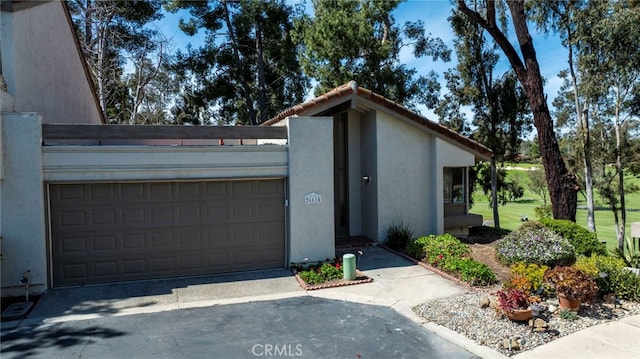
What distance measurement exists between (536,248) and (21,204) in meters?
11.9

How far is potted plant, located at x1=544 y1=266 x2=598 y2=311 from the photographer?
7.07 meters

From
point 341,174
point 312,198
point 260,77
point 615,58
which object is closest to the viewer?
point 312,198

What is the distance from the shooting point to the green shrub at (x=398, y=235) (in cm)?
1208

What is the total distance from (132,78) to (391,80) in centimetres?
1532

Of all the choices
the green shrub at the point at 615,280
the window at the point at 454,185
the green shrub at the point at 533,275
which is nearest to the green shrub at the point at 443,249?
the green shrub at the point at 533,275

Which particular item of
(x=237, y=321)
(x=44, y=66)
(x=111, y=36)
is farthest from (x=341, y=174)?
(x=111, y=36)

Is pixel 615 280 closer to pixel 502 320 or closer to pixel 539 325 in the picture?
pixel 539 325

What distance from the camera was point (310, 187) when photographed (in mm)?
9930

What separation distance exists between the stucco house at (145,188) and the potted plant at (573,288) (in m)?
5.10

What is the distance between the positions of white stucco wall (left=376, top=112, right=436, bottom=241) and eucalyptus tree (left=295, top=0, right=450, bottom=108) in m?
9.27

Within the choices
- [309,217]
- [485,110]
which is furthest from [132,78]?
[485,110]

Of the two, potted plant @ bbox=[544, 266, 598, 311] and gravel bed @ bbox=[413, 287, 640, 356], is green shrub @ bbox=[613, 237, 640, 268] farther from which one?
potted plant @ bbox=[544, 266, 598, 311]

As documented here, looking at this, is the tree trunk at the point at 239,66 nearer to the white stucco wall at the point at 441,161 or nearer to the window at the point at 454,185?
the window at the point at 454,185

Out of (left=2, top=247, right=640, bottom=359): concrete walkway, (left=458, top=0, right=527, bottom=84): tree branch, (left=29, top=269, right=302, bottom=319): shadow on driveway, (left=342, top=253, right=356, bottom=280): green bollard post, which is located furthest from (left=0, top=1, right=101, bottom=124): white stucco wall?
(left=458, top=0, right=527, bottom=84): tree branch
